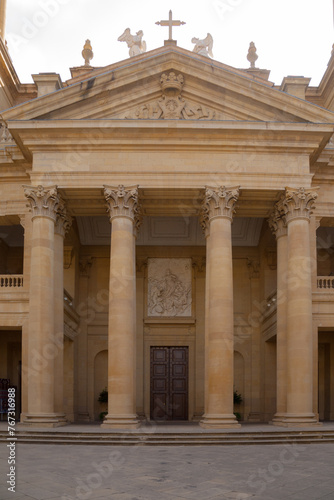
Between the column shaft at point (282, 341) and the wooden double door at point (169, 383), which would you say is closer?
the column shaft at point (282, 341)

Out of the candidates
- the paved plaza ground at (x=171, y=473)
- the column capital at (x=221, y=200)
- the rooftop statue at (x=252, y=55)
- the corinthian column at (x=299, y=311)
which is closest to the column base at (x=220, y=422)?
the corinthian column at (x=299, y=311)

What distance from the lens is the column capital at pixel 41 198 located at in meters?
25.8

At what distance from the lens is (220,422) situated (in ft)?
78.2

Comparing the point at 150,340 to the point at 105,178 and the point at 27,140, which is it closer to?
the point at 105,178

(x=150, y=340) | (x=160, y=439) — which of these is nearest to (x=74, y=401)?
(x=150, y=340)

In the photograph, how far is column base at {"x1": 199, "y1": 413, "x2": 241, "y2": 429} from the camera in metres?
23.7

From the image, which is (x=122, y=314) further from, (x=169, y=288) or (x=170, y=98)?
(x=170, y=98)

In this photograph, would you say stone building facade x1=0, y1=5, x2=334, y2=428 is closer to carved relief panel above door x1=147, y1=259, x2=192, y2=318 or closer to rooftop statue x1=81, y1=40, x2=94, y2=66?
carved relief panel above door x1=147, y1=259, x2=192, y2=318

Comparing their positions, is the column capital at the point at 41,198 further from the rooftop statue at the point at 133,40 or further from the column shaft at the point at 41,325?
the rooftop statue at the point at 133,40

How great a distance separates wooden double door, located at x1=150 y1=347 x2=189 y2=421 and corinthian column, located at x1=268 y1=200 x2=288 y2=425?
7895mm

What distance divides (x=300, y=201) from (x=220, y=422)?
9.78 meters

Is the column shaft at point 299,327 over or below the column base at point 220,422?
over

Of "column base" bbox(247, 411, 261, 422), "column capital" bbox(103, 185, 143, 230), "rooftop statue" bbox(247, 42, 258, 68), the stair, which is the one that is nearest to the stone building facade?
"column capital" bbox(103, 185, 143, 230)

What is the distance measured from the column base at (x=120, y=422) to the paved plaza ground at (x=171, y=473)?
4049mm
